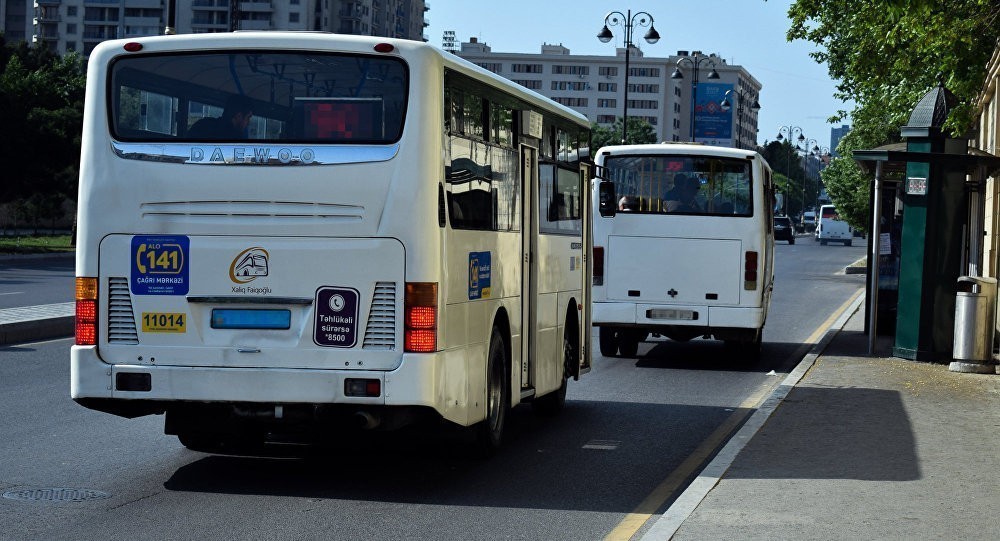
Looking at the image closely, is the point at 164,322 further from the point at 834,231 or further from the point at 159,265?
the point at 834,231

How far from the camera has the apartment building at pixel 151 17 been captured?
508ft

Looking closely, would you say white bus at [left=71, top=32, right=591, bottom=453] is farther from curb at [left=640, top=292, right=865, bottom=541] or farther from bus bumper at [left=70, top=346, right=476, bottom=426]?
curb at [left=640, top=292, right=865, bottom=541]

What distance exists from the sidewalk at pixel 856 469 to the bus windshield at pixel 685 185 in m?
3.83

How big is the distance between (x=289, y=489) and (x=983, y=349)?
9982 mm

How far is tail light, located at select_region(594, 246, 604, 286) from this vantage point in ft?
58.9

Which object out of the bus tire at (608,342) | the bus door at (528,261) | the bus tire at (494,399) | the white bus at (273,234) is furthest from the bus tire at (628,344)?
the white bus at (273,234)

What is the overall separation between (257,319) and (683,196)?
10455mm

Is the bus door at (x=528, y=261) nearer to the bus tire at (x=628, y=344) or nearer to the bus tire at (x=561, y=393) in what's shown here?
the bus tire at (x=561, y=393)

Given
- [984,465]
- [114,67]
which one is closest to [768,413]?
[984,465]

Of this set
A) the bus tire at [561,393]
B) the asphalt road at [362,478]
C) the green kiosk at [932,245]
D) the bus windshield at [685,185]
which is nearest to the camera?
the asphalt road at [362,478]

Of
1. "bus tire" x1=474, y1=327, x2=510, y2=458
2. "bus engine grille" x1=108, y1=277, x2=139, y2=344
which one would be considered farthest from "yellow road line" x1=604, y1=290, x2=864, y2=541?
"bus engine grille" x1=108, y1=277, x2=139, y2=344

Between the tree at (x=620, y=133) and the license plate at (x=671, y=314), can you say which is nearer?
the license plate at (x=671, y=314)

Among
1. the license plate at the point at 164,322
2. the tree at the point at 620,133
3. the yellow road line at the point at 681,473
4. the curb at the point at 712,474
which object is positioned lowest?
the yellow road line at the point at 681,473

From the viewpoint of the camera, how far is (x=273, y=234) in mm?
8305
